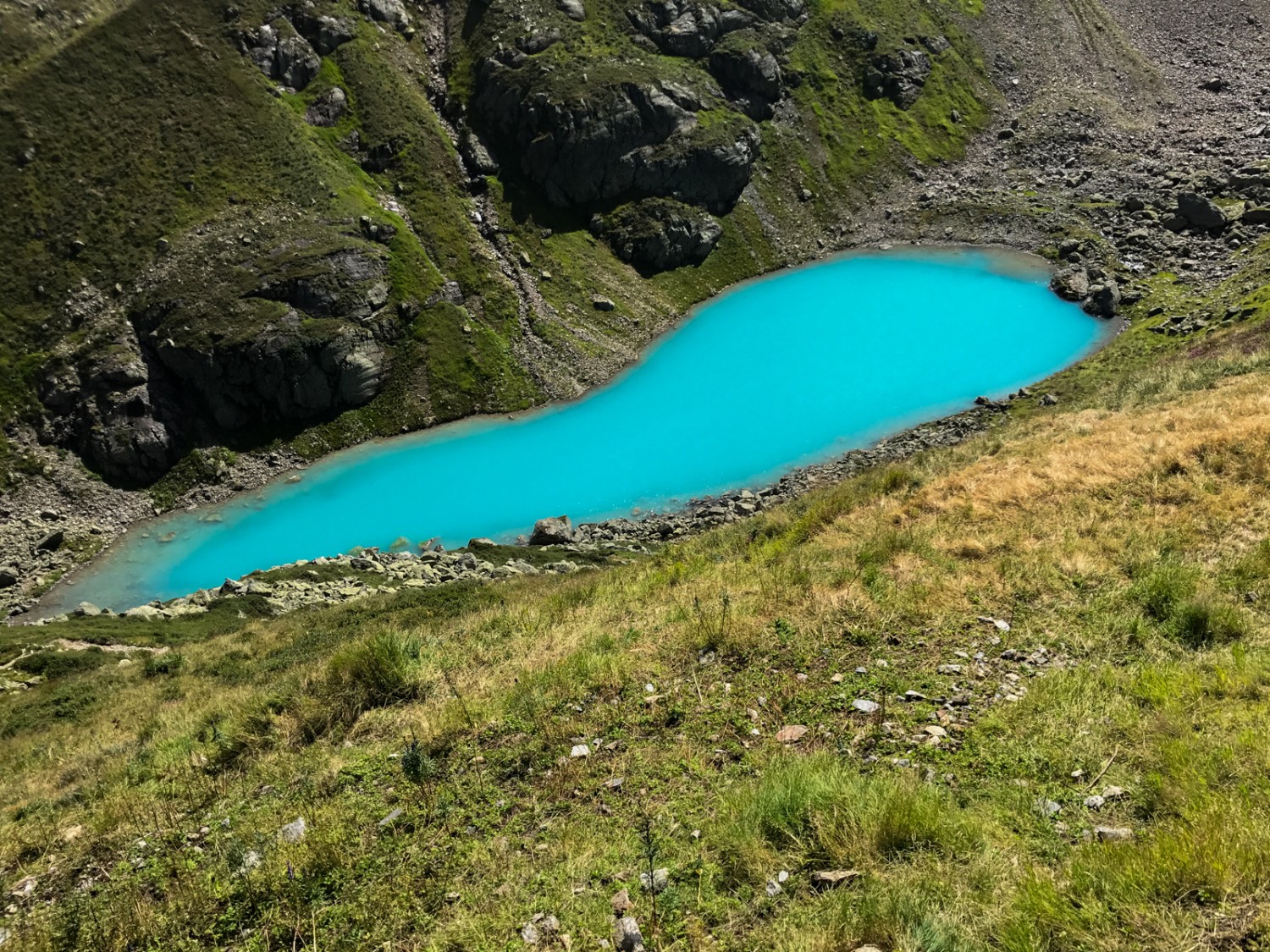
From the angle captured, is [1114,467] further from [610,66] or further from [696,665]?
[610,66]

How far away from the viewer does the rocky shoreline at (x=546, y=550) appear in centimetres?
4006

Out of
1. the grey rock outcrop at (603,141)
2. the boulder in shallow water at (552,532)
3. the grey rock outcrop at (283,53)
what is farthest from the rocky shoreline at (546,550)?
the grey rock outcrop at (283,53)

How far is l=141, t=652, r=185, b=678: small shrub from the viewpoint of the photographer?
27.3 metres

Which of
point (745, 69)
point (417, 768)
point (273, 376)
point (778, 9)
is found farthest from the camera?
point (778, 9)

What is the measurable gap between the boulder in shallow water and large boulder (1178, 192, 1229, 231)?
8102 cm

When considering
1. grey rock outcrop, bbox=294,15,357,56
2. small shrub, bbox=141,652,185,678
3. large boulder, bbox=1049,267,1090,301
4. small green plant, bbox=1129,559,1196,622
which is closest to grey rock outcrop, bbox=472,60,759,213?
grey rock outcrop, bbox=294,15,357,56

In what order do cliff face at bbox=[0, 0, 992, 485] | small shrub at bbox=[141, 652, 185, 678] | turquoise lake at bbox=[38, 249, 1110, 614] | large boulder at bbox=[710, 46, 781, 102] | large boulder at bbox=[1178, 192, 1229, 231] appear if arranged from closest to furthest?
small shrub at bbox=[141, 652, 185, 678], turquoise lake at bbox=[38, 249, 1110, 614], cliff face at bbox=[0, 0, 992, 485], large boulder at bbox=[1178, 192, 1229, 231], large boulder at bbox=[710, 46, 781, 102]

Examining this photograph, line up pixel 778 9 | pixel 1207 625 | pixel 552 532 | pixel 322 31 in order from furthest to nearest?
pixel 778 9 < pixel 322 31 < pixel 552 532 < pixel 1207 625

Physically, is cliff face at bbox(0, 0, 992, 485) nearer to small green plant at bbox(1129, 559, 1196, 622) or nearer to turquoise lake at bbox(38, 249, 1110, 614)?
→ turquoise lake at bbox(38, 249, 1110, 614)

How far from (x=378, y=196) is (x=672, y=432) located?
45.6m

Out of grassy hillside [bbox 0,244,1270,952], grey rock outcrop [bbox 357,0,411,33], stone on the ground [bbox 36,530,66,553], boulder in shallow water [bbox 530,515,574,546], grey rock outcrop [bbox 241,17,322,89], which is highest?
grey rock outcrop [bbox 357,0,411,33]

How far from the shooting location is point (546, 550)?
44688 mm

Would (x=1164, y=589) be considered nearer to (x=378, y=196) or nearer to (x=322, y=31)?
(x=378, y=196)

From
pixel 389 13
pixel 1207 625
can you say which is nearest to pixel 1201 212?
pixel 1207 625
